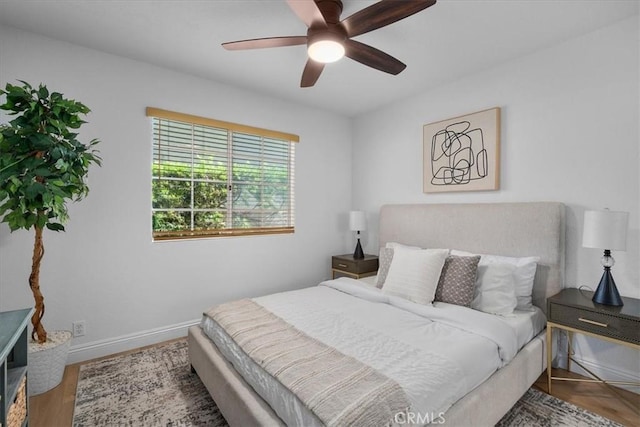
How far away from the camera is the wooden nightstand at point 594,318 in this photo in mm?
Answer: 1794

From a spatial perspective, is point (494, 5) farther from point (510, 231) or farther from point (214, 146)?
point (214, 146)

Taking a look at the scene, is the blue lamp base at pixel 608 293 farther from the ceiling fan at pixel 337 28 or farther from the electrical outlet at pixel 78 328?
the electrical outlet at pixel 78 328

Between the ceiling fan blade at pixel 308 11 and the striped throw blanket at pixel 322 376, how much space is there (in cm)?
179

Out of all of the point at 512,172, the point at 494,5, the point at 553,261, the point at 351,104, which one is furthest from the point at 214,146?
the point at 553,261

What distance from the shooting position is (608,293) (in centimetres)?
199

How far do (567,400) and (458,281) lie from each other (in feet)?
3.25

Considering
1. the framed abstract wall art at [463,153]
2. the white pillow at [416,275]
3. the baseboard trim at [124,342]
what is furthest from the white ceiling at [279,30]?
the baseboard trim at [124,342]

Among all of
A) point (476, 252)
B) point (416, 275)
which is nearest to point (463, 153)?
point (476, 252)

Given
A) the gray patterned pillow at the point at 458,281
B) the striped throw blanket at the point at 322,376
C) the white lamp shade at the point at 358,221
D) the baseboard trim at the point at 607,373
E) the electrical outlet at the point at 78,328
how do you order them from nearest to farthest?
the striped throw blanket at the point at 322,376
the baseboard trim at the point at 607,373
the gray patterned pillow at the point at 458,281
the electrical outlet at the point at 78,328
the white lamp shade at the point at 358,221

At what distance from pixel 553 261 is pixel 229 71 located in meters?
3.29

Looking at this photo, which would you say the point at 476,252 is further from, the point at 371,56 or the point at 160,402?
the point at 160,402

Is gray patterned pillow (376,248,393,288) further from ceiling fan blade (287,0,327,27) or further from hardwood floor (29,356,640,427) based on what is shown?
ceiling fan blade (287,0,327,27)

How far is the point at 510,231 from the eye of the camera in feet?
8.59

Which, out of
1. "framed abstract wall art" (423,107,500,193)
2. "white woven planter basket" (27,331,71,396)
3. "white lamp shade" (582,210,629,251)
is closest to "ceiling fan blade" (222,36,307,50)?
"framed abstract wall art" (423,107,500,193)
